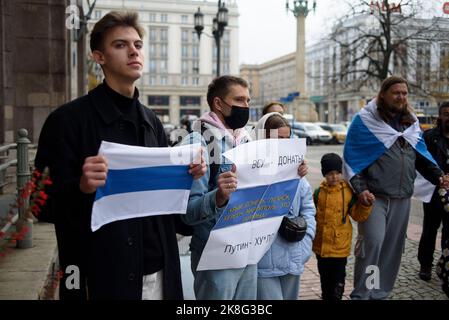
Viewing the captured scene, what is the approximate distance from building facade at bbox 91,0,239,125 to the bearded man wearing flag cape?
322 ft

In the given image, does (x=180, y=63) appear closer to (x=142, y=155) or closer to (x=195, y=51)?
(x=195, y=51)

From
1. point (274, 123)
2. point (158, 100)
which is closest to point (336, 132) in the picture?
point (274, 123)

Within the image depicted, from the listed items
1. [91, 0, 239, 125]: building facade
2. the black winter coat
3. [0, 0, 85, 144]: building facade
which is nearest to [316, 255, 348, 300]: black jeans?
the black winter coat

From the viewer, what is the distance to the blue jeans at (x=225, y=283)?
2828 mm

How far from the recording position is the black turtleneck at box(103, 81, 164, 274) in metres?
2.22

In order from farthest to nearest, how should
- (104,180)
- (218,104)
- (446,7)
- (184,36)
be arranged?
(184,36) < (446,7) < (218,104) < (104,180)

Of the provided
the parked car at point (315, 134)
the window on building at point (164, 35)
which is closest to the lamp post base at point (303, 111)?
the parked car at point (315, 134)

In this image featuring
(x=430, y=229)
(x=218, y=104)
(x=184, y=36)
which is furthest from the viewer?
(x=184, y=36)

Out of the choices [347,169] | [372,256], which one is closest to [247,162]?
[347,169]

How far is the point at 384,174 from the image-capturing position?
4336 millimetres

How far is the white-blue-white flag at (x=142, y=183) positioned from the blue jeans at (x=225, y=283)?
2.21 ft

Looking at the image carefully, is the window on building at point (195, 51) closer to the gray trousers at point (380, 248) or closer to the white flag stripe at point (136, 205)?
the gray trousers at point (380, 248)

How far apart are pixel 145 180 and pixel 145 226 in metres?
0.22

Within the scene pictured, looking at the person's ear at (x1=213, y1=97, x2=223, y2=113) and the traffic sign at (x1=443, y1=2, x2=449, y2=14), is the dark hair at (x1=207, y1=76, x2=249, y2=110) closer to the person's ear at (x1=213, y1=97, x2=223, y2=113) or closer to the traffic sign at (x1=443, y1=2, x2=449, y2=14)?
the person's ear at (x1=213, y1=97, x2=223, y2=113)
